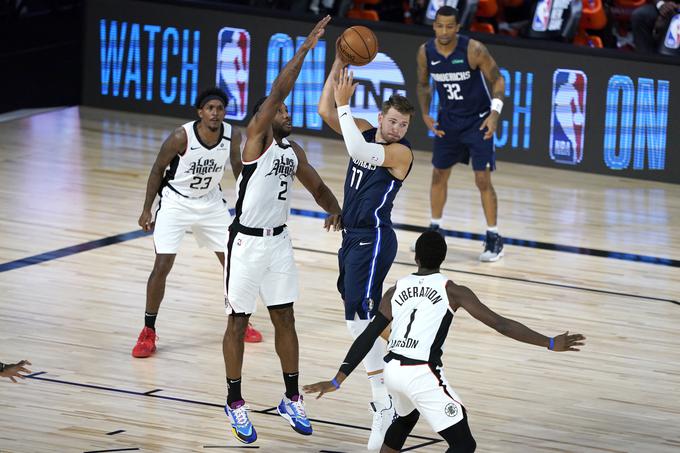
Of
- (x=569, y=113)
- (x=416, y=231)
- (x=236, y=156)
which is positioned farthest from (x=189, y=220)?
(x=569, y=113)

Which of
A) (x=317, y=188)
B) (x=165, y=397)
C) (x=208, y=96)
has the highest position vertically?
(x=208, y=96)

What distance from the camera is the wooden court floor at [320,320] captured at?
7207 mm

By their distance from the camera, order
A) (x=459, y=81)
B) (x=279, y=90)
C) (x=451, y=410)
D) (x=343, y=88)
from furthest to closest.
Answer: (x=459, y=81) → (x=343, y=88) → (x=279, y=90) → (x=451, y=410)

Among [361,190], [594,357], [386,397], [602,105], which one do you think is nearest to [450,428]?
[386,397]

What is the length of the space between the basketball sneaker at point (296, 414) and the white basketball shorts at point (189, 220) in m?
1.80

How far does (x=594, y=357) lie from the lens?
28.7ft

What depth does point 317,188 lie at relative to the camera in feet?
24.0

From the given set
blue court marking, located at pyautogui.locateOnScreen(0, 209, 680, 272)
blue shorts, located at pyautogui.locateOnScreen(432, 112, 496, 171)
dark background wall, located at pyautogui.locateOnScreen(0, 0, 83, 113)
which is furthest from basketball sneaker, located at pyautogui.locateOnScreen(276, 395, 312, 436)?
dark background wall, located at pyautogui.locateOnScreen(0, 0, 83, 113)

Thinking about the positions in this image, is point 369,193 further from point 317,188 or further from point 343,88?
point 343,88

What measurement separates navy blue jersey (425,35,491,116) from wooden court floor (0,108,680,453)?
1228 mm

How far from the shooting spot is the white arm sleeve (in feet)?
22.5

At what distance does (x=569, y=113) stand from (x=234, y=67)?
A: 405cm

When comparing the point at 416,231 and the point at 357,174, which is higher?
the point at 357,174

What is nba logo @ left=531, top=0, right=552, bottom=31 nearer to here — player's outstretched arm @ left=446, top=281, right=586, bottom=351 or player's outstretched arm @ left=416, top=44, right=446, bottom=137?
player's outstretched arm @ left=416, top=44, right=446, bottom=137
